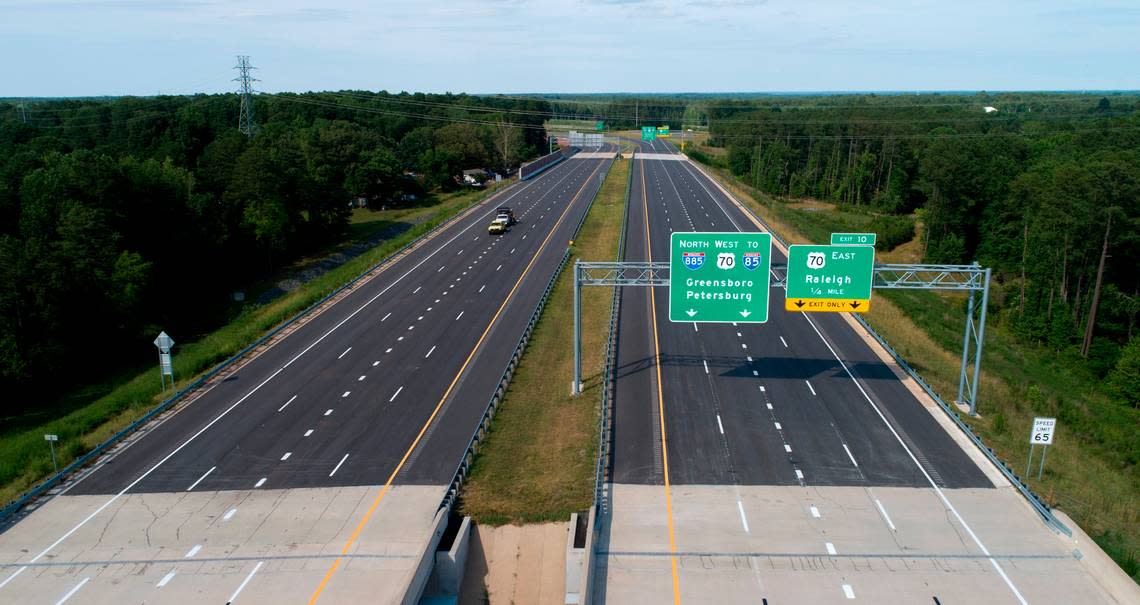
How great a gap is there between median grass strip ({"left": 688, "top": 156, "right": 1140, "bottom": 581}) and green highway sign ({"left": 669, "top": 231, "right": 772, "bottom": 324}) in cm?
983

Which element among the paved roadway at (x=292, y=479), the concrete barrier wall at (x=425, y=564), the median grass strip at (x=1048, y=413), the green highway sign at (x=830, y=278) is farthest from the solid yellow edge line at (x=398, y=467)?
the median grass strip at (x=1048, y=413)

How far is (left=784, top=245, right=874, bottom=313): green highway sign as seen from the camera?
107ft

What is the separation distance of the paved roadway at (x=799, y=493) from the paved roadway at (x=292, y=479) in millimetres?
6497

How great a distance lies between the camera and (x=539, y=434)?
29922 millimetres

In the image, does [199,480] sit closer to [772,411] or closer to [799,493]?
[799,493]

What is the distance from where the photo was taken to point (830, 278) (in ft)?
108

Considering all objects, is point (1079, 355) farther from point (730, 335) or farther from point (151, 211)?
point (151, 211)

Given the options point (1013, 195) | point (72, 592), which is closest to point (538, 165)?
point (1013, 195)

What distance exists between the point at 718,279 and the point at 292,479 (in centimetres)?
1805

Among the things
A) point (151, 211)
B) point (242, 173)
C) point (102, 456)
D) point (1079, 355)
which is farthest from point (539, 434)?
point (242, 173)

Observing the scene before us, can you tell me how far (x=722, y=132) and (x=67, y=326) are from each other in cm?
16384

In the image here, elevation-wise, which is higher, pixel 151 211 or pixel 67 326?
pixel 151 211

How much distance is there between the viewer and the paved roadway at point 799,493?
21.1 meters

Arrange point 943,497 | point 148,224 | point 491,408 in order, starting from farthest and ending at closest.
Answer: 1. point 148,224
2. point 491,408
3. point 943,497
